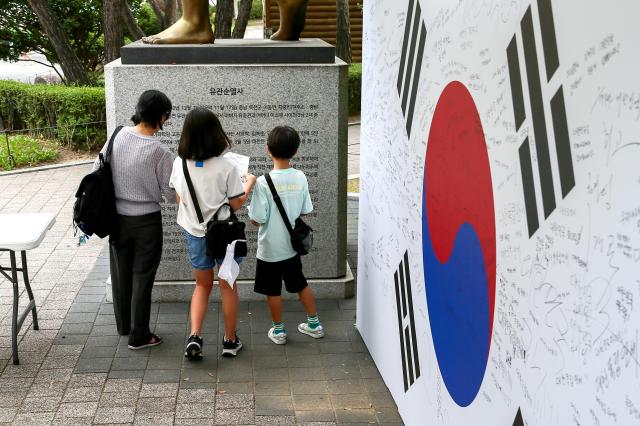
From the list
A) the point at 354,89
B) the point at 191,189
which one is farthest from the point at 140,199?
the point at 354,89

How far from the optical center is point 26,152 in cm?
1238

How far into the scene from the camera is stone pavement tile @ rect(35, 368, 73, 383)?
17.8ft

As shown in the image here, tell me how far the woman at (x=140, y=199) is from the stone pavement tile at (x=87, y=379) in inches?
18.1

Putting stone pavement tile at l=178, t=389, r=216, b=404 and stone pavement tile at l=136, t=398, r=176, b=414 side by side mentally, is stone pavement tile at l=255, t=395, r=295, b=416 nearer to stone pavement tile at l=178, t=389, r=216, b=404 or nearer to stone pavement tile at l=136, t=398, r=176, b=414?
stone pavement tile at l=178, t=389, r=216, b=404

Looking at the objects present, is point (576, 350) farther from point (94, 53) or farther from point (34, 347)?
point (94, 53)

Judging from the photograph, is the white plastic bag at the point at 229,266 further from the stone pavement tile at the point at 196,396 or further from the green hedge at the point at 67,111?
the green hedge at the point at 67,111

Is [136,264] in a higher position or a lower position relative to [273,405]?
higher

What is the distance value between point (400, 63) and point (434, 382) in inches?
69.2

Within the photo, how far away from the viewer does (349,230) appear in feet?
29.7

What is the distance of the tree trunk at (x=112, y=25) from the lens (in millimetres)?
14703

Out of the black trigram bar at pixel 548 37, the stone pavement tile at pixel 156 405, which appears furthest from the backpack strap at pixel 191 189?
the black trigram bar at pixel 548 37

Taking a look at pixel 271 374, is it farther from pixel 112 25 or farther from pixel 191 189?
pixel 112 25

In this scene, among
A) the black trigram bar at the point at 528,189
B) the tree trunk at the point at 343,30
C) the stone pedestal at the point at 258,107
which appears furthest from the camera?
the tree trunk at the point at 343,30

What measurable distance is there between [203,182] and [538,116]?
288 centimetres
